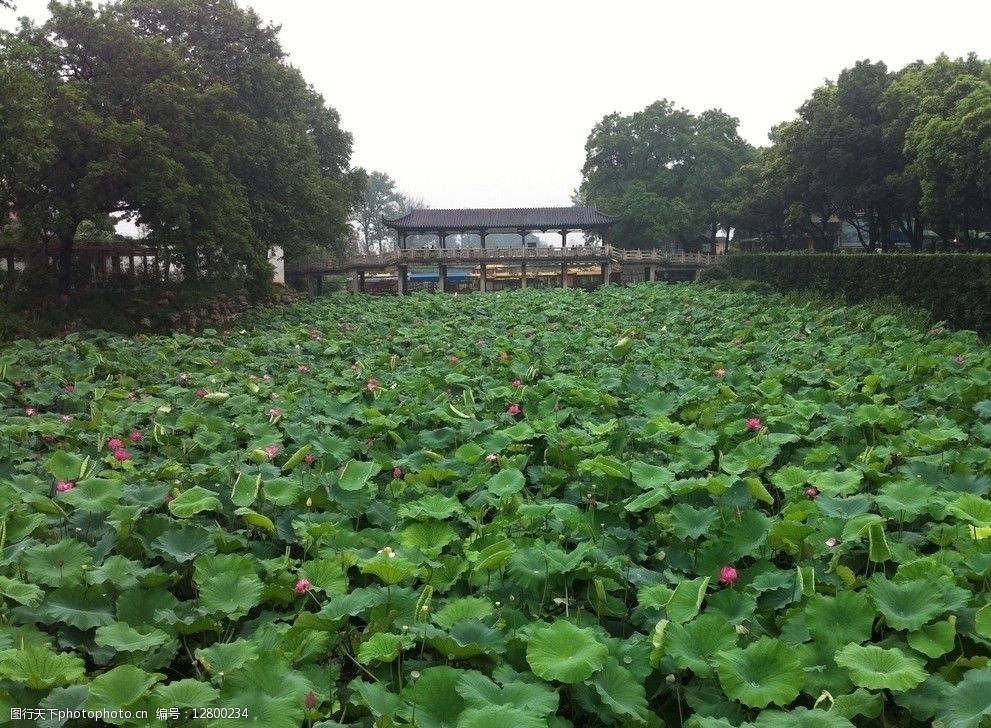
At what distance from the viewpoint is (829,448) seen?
3.30 meters

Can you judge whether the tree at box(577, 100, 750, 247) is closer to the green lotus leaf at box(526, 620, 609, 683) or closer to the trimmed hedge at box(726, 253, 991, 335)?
the trimmed hedge at box(726, 253, 991, 335)

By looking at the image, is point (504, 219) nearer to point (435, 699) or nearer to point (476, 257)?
point (476, 257)

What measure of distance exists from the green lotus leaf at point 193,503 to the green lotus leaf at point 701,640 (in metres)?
1.55

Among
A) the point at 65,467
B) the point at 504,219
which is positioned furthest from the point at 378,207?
the point at 65,467

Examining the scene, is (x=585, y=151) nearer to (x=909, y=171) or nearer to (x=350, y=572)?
(x=909, y=171)

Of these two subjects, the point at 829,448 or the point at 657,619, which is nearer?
the point at 657,619

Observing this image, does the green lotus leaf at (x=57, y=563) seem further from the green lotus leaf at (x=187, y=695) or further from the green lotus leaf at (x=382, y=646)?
the green lotus leaf at (x=382, y=646)

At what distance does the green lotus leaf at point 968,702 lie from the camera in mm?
1502

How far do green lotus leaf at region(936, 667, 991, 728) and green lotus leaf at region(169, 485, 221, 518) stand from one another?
83.2 inches

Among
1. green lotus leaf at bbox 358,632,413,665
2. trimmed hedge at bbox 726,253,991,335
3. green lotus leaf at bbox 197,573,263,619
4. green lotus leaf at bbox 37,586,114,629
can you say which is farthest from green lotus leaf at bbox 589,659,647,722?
trimmed hedge at bbox 726,253,991,335

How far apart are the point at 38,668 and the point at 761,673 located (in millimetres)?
1573

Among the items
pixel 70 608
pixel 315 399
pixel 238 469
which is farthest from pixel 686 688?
pixel 315 399

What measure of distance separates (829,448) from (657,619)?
1621mm

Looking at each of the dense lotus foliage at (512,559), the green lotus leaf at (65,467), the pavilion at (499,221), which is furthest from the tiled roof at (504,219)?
the green lotus leaf at (65,467)
